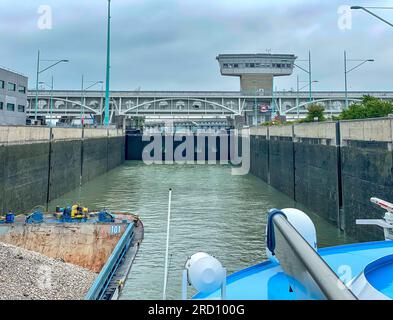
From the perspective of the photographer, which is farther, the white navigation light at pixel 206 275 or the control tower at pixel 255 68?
the control tower at pixel 255 68

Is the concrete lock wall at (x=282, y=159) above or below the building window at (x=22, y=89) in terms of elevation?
below

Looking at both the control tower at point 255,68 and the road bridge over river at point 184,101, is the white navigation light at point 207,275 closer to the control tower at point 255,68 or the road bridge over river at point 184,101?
the road bridge over river at point 184,101

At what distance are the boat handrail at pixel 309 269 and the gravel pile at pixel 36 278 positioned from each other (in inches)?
325

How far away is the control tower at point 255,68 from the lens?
324ft

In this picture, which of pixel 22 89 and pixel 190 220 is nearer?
pixel 190 220

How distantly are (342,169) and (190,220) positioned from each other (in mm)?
9476

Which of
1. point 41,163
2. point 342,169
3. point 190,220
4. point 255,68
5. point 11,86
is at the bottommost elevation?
point 190,220

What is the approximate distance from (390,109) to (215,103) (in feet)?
173

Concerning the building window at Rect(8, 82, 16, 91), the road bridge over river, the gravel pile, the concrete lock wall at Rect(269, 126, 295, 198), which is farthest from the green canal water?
the road bridge over river

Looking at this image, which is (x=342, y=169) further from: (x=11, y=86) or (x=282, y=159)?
(x=11, y=86)

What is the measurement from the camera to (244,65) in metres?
99.1

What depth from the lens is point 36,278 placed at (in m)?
10.4

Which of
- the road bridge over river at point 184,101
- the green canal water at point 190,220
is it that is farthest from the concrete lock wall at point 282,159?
the road bridge over river at point 184,101

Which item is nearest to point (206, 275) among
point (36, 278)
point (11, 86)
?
point (36, 278)
